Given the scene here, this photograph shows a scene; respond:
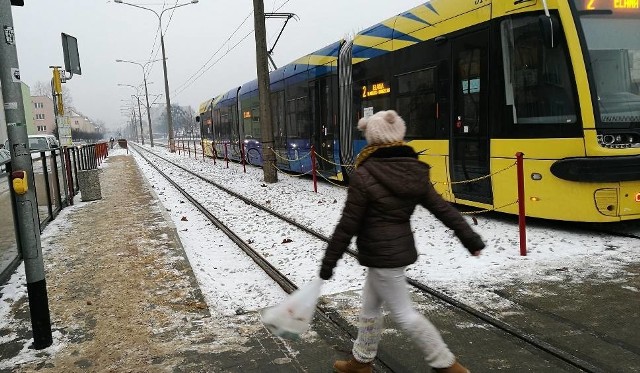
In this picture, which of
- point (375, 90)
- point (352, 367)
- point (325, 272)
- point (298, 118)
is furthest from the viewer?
point (298, 118)

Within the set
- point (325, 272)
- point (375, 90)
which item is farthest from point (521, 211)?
point (375, 90)

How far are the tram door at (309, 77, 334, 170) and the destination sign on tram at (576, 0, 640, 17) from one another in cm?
715

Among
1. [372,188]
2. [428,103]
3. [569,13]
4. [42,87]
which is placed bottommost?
[372,188]

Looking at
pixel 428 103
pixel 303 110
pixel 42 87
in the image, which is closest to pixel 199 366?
pixel 428 103

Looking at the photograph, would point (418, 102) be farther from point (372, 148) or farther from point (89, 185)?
point (89, 185)

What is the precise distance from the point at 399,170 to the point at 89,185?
1200 centimetres

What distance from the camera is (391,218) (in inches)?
110

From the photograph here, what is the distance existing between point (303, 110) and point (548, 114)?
8801mm

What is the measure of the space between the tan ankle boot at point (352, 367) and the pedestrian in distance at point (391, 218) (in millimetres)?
436

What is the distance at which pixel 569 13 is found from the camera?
6.31 meters

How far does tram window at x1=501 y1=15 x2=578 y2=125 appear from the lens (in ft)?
21.1

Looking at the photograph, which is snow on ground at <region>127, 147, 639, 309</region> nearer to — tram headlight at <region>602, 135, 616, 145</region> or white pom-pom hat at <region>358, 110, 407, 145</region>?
tram headlight at <region>602, 135, 616, 145</region>

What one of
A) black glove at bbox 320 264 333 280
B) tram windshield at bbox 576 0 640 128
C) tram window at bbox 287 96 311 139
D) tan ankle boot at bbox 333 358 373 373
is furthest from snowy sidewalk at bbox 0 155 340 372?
tram window at bbox 287 96 311 139

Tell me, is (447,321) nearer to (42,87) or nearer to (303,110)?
(303,110)
